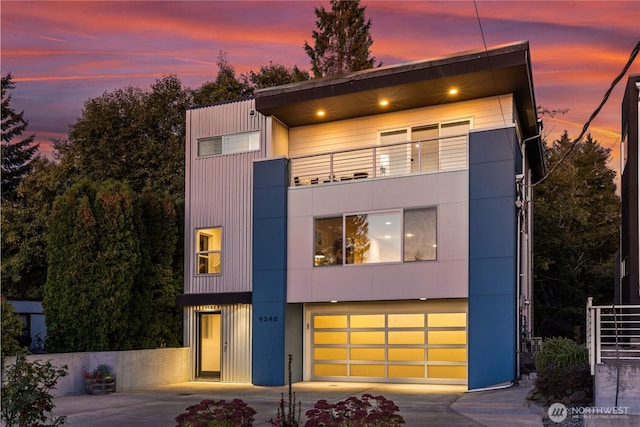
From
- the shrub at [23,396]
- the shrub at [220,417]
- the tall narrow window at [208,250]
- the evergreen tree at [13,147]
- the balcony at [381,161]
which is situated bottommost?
the shrub at [220,417]

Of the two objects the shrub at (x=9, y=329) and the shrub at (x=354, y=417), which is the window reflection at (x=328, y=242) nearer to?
the shrub at (x=9, y=329)

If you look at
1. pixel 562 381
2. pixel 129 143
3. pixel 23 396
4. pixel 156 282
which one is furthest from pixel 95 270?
pixel 129 143

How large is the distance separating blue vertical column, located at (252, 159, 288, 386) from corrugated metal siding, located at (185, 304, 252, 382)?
2.30 feet

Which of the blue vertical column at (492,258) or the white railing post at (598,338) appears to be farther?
the blue vertical column at (492,258)

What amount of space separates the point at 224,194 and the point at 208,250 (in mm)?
1679

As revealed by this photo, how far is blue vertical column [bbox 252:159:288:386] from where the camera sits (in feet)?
57.6

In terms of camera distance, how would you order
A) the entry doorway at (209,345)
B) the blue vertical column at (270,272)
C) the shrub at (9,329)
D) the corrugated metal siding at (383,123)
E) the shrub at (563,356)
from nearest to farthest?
the shrub at (563,356)
the shrub at (9,329)
the corrugated metal siding at (383,123)
the blue vertical column at (270,272)
the entry doorway at (209,345)

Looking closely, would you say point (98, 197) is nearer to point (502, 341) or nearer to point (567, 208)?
point (502, 341)

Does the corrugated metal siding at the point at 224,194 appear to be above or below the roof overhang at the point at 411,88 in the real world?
below

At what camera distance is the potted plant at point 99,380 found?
52.9ft

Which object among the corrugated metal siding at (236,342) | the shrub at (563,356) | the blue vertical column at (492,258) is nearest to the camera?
the shrub at (563,356)

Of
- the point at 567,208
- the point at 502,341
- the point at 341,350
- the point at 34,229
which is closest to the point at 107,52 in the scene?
the point at 34,229

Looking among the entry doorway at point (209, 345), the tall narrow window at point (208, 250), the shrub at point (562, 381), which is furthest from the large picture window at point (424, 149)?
the entry doorway at point (209, 345)

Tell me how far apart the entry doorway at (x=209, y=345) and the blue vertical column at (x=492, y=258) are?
750 cm
